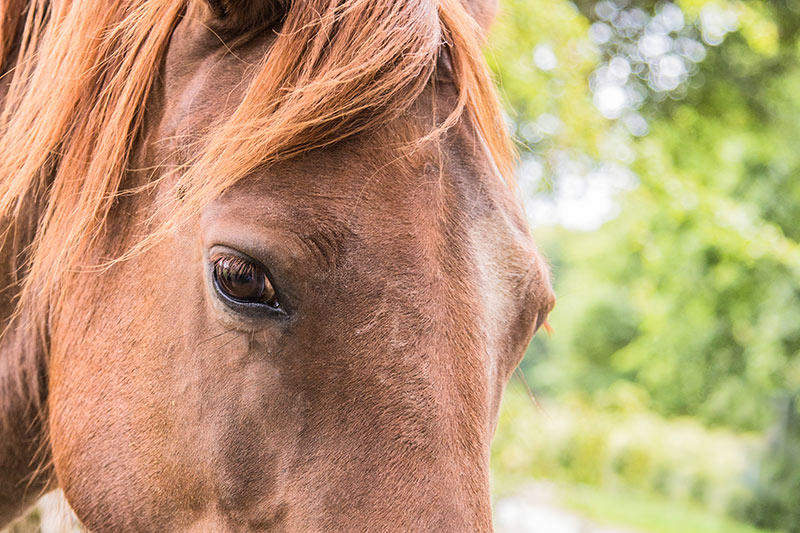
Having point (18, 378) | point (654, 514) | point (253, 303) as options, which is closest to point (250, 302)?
point (253, 303)

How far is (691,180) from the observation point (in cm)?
528

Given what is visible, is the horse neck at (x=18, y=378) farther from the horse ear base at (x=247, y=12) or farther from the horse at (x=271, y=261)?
the horse ear base at (x=247, y=12)

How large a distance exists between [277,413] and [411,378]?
0.76 ft

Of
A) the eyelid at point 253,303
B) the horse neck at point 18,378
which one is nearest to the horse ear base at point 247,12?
the eyelid at point 253,303

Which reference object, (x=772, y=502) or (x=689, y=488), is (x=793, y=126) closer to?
(x=772, y=502)

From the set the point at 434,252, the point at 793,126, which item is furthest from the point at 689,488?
the point at 434,252

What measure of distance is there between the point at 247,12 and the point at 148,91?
257mm

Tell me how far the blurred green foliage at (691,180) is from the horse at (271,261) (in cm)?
51

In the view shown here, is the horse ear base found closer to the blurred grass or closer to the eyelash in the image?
the eyelash

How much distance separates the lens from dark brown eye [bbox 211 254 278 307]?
114 centimetres

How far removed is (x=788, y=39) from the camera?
952cm

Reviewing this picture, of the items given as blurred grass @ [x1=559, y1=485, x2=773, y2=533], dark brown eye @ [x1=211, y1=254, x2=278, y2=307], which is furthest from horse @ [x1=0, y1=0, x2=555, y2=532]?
blurred grass @ [x1=559, y1=485, x2=773, y2=533]

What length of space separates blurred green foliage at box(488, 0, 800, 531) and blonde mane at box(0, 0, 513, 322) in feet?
1.53

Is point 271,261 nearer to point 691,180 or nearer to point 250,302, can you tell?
point 250,302
